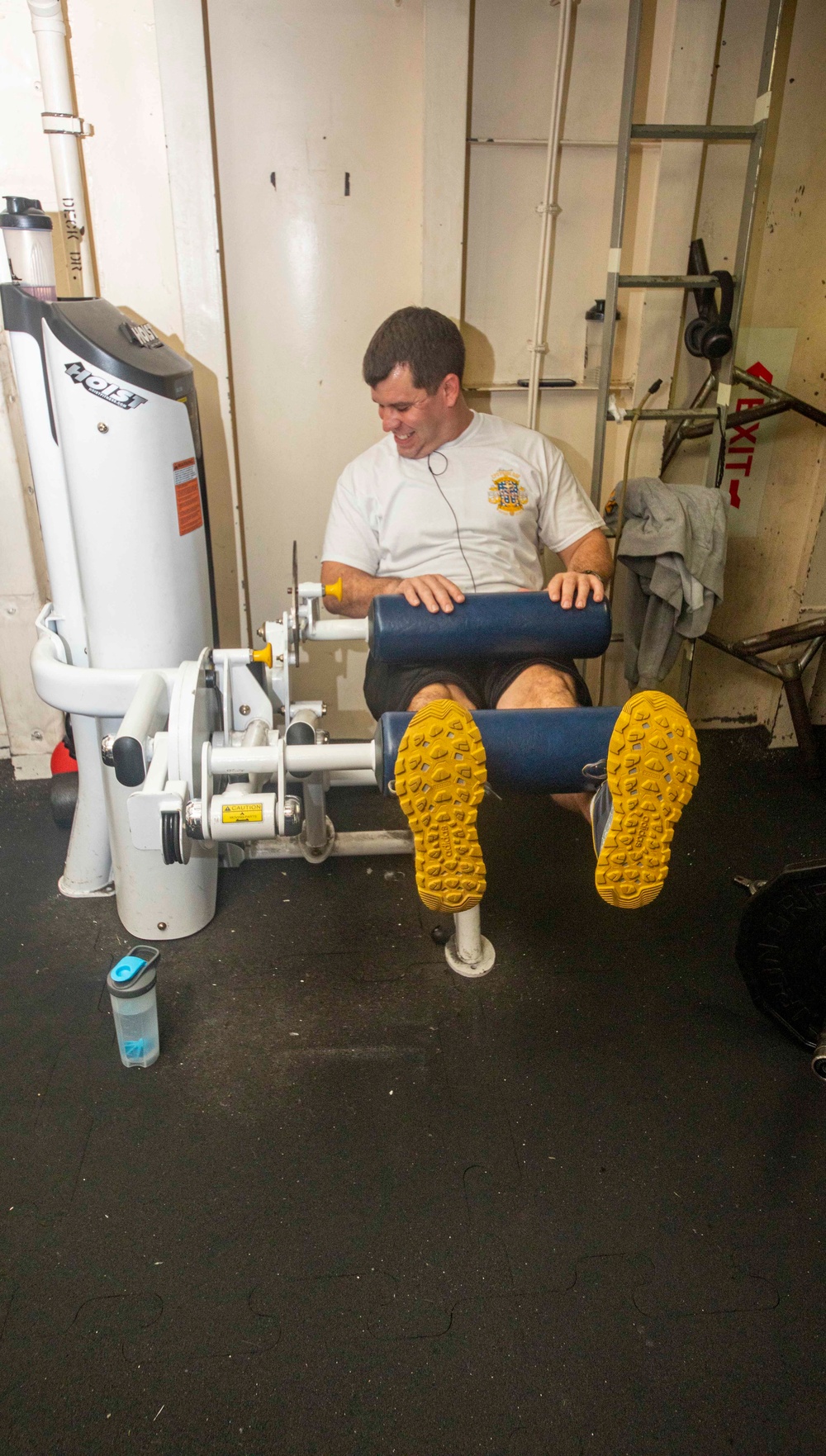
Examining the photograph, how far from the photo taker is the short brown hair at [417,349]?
6.61ft

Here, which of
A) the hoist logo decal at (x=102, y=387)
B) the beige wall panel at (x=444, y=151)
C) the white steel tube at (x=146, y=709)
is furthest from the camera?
the beige wall panel at (x=444, y=151)

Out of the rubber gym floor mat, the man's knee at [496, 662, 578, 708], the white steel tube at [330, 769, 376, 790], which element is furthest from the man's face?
the rubber gym floor mat

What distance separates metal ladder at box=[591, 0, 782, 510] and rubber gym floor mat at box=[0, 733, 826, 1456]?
1.28m

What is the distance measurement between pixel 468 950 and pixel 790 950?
636 mm

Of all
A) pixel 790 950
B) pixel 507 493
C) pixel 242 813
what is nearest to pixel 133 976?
pixel 242 813

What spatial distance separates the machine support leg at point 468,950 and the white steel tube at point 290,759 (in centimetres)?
56

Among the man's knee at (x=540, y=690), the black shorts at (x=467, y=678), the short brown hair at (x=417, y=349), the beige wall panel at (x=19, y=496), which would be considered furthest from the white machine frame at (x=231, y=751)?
the beige wall panel at (x=19, y=496)

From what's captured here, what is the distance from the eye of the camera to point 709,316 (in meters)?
2.42

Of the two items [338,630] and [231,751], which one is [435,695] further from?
[231,751]

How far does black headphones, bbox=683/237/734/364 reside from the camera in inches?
93.0

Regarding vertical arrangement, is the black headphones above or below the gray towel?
above

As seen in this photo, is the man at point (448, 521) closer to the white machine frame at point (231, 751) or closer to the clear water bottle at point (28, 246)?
the white machine frame at point (231, 751)

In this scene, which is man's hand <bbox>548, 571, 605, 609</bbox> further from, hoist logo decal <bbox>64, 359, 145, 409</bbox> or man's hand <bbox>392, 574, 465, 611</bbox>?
hoist logo decal <bbox>64, 359, 145, 409</bbox>

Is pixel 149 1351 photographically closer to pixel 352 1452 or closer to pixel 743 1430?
pixel 352 1452
